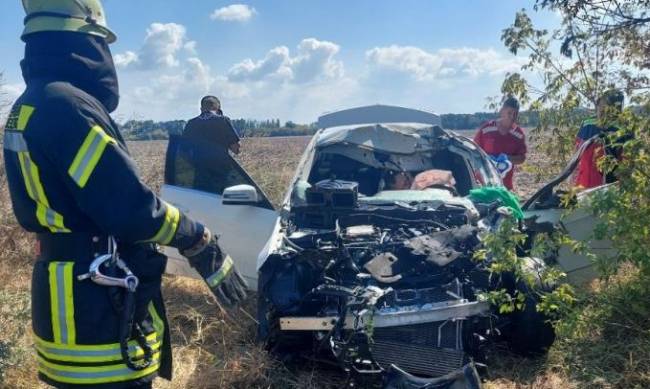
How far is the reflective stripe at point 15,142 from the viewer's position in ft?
6.45

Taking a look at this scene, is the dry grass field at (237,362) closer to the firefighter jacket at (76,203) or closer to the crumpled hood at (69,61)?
the firefighter jacket at (76,203)

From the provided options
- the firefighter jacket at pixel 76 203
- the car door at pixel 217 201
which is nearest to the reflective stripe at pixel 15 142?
the firefighter jacket at pixel 76 203

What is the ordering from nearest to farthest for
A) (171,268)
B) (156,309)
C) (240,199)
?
1. (156,309)
2. (240,199)
3. (171,268)

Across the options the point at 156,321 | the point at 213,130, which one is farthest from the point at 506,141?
the point at 156,321

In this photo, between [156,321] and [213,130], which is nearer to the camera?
[156,321]

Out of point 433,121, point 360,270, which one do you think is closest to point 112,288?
point 360,270

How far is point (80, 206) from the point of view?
6.31 ft

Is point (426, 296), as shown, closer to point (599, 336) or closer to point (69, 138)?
point (599, 336)

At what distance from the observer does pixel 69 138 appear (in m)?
1.88

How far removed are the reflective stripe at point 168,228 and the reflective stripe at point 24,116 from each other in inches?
22.2

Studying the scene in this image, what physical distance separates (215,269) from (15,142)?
892 millimetres

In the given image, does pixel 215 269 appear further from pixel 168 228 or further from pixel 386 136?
pixel 386 136

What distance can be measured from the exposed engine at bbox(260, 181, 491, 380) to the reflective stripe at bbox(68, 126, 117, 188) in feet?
5.54

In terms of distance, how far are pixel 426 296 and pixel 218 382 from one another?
1.45 metres
